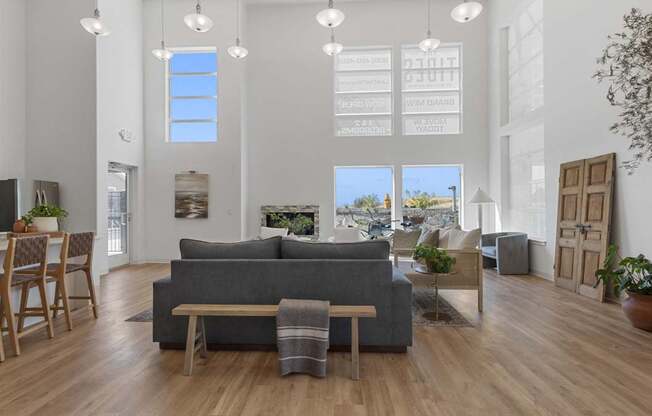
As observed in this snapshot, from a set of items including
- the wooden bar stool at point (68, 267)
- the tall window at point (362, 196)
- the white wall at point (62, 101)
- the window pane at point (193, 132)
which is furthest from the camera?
the tall window at point (362, 196)

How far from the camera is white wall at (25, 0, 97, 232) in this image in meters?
6.01

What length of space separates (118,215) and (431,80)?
712 cm

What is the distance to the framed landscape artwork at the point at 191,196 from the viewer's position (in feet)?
25.2

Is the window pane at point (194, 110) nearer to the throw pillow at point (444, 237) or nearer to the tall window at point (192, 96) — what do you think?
the tall window at point (192, 96)

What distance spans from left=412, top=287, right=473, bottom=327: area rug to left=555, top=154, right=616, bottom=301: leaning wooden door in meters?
1.77

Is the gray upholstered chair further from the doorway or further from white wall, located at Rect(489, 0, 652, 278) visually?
the doorway

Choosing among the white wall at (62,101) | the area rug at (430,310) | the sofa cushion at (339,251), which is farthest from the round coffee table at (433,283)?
the white wall at (62,101)

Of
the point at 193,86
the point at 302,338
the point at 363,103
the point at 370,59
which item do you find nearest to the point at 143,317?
the point at 302,338

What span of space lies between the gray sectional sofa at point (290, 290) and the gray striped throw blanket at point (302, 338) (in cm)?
35

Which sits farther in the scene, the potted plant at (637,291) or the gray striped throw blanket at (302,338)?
the potted plant at (637,291)

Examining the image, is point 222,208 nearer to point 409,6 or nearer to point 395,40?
point 395,40

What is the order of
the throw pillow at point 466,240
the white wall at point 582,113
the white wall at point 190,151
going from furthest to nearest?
the white wall at point 190,151 → the throw pillow at point 466,240 → the white wall at point 582,113

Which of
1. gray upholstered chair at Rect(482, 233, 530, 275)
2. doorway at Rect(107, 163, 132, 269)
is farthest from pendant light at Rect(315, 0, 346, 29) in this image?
doorway at Rect(107, 163, 132, 269)

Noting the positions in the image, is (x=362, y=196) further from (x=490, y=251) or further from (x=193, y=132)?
(x=193, y=132)
